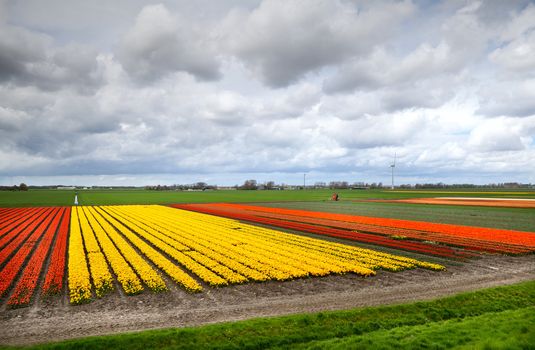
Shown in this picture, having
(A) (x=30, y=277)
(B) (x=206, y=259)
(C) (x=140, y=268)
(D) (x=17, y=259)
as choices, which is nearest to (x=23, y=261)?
(D) (x=17, y=259)

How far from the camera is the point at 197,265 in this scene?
1856 cm

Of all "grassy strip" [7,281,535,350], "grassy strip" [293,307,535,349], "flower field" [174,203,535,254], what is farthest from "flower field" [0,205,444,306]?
"grassy strip" [293,307,535,349]

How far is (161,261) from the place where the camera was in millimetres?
19562

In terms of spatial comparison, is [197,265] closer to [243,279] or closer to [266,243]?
[243,279]

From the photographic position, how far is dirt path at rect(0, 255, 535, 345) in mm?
11234

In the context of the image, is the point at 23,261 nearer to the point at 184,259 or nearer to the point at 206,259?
the point at 184,259

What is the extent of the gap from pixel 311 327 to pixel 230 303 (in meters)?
3.77

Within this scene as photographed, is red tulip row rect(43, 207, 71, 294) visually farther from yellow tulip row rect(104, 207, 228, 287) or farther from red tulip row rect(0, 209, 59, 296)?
yellow tulip row rect(104, 207, 228, 287)

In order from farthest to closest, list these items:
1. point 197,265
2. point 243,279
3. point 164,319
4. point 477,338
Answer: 1. point 197,265
2. point 243,279
3. point 164,319
4. point 477,338

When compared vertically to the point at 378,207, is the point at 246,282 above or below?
below

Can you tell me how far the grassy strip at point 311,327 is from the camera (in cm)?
986

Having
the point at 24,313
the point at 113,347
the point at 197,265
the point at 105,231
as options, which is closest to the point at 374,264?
the point at 197,265

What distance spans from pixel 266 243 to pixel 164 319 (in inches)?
542

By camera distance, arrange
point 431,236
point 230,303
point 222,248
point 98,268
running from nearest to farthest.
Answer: point 230,303 → point 98,268 → point 222,248 → point 431,236
